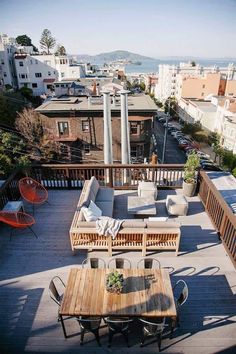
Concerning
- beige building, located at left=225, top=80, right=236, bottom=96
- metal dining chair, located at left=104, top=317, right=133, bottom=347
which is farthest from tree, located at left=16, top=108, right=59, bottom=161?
beige building, located at left=225, top=80, right=236, bottom=96

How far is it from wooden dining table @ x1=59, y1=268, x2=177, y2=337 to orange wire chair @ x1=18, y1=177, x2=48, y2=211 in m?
2.99

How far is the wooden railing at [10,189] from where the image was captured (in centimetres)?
570

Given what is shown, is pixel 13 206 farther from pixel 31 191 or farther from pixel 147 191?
pixel 147 191

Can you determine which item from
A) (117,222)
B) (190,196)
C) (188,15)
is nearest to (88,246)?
(117,222)

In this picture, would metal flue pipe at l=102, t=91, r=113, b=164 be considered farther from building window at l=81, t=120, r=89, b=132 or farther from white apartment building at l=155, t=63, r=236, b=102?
white apartment building at l=155, t=63, r=236, b=102

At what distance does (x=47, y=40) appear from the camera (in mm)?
55969

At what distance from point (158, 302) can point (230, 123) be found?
3633 centimetres

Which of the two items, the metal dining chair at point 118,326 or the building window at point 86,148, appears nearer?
the metal dining chair at point 118,326

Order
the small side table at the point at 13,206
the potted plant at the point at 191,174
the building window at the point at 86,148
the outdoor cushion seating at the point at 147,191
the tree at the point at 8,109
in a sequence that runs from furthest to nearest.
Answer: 1. the tree at the point at 8,109
2. the building window at the point at 86,148
3. the potted plant at the point at 191,174
4. the outdoor cushion seating at the point at 147,191
5. the small side table at the point at 13,206

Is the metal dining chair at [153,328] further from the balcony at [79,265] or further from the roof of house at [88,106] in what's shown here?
the roof of house at [88,106]

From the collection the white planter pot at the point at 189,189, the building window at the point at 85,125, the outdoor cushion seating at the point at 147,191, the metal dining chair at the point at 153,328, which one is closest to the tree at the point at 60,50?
the building window at the point at 85,125

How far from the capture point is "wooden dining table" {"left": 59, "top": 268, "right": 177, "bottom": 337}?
292 cm

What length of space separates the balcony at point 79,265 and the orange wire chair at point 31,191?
0.28 metres

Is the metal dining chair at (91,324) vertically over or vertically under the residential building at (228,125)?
over
